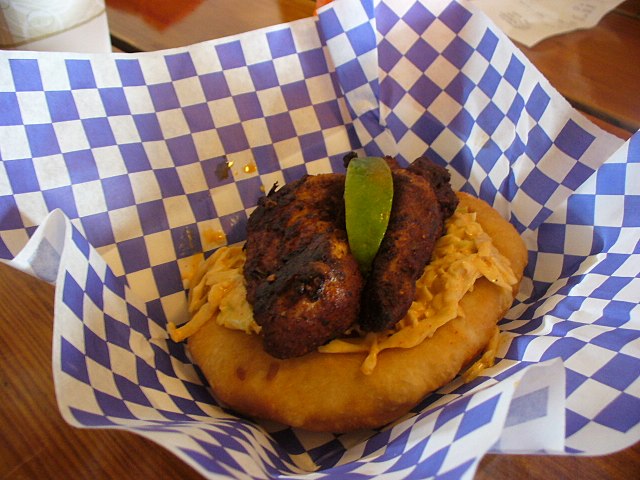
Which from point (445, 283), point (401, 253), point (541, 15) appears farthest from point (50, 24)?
point (541, 15)

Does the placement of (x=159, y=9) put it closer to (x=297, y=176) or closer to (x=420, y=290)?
(x=297, y=176)

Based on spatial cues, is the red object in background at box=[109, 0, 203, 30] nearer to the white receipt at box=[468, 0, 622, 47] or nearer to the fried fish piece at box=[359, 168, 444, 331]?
the white receipt at box=[468, 0, 622, 47]

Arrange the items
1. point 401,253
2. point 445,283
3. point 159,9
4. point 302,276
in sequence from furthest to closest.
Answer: point 159,9, point 445,283, point 401,253, point 302,276

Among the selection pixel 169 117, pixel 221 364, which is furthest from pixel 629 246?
pixel 169 117

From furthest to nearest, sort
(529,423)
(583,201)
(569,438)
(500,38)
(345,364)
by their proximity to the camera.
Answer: (500,38) < (583,201) < (345,364) < (569,438) < (529,423)

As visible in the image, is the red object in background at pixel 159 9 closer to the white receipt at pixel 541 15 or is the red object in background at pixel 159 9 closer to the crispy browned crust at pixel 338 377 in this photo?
the white receipt at pixel 541 15

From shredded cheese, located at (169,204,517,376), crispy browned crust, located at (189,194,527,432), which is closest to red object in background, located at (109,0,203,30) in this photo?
shredded cheese, located at (169,204,517,376)

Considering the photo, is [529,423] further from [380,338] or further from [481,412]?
[380,338]
